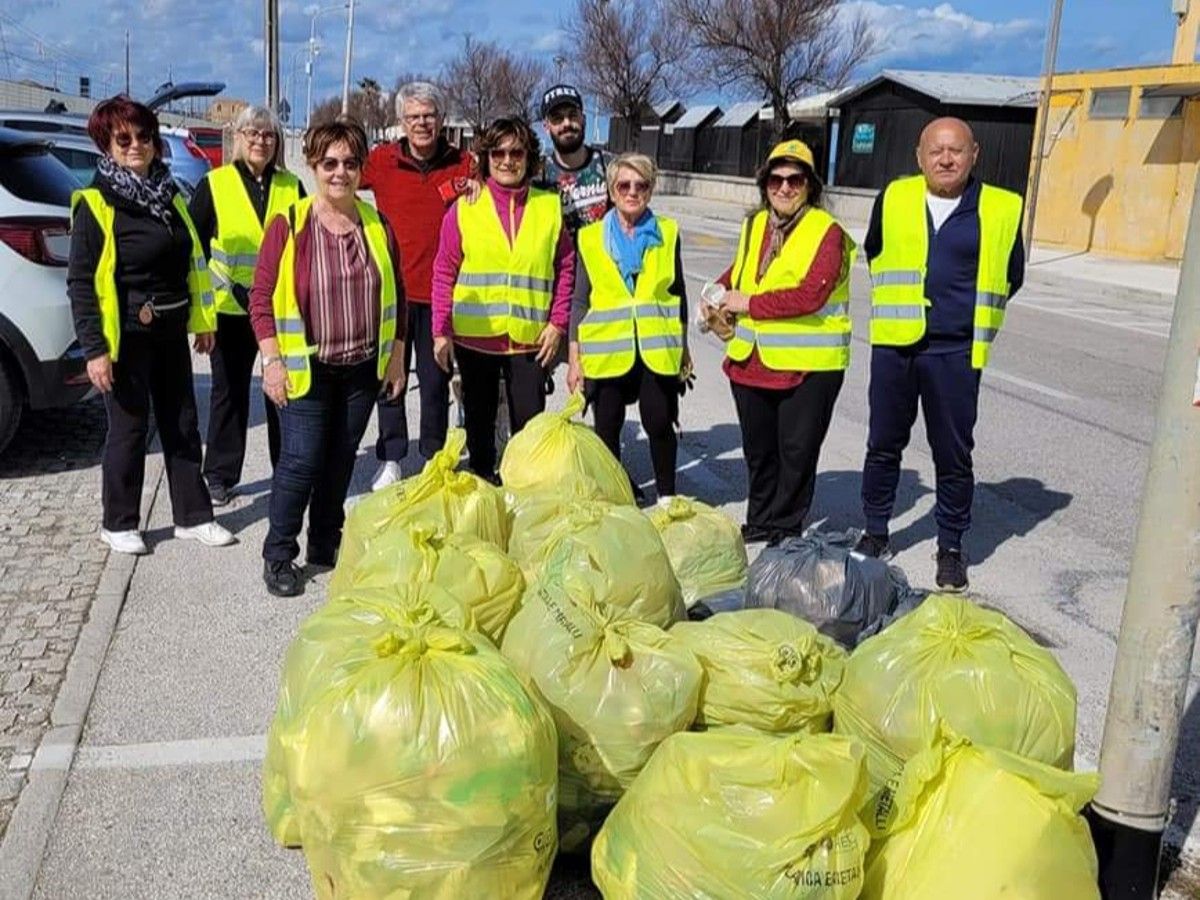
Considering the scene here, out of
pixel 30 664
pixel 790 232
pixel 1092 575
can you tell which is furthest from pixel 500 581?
pixel 1092 575

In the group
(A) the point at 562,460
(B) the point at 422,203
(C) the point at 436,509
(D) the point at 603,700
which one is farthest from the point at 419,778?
(B) the point at 422,203

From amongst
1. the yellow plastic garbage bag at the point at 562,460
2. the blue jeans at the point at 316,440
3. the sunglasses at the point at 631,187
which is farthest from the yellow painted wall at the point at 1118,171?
the blue jeans at the point at 316,440

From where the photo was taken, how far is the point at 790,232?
4781 millimetres

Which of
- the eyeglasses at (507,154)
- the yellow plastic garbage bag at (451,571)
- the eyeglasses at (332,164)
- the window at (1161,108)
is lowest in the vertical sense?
the yellow plastic garbage bag at (451,571)

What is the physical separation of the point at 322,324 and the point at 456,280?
101cm

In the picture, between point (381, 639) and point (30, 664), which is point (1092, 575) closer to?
point (381, 639)

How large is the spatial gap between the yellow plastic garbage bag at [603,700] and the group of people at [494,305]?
6.54 ft

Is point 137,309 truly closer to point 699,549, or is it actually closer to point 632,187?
point 632,187

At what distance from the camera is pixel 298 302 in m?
4.28

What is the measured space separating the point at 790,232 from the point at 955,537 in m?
1.46

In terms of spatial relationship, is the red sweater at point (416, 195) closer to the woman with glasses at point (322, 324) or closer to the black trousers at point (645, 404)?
the black trousers at point (645, 404)

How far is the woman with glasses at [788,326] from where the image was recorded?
4.72m

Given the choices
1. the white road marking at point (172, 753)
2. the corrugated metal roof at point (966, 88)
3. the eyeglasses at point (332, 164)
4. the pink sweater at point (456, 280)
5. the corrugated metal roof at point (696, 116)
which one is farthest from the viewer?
the corrugated metal roof at point (696, 116)

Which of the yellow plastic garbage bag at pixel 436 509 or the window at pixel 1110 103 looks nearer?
the yellow plastic garbage bag at pixel 436 509
